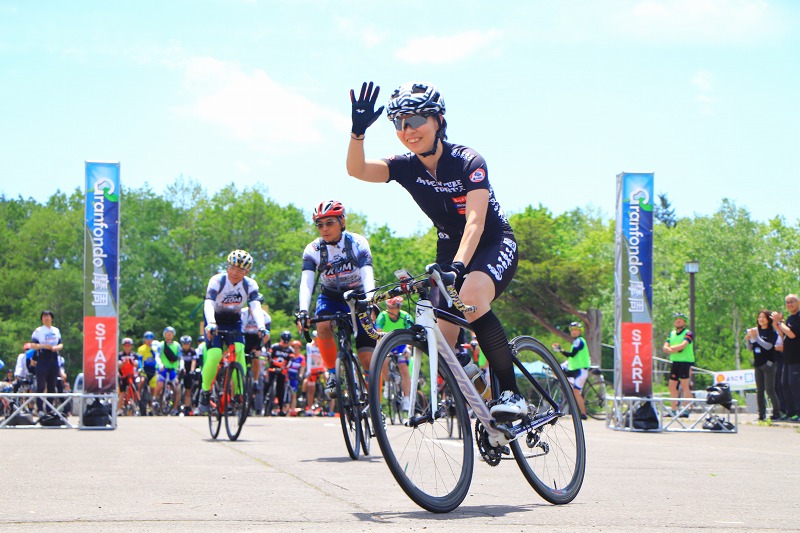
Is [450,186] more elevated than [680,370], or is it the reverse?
[450,186]

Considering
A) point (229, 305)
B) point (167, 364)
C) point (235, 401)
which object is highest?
point (229, 305)

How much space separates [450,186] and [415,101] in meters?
0.51

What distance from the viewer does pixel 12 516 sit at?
17.4 ft

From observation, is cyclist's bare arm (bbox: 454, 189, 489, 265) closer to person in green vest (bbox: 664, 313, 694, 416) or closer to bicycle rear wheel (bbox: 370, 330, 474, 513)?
bicycle rear wheel (bbox: 370, 330, 474, 513)

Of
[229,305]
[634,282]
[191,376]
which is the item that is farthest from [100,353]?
[191,376]

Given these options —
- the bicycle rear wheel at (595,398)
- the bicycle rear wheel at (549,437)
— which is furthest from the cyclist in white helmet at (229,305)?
the bicycle rear wheel at (595,398)

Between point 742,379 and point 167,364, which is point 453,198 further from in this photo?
point 742,379

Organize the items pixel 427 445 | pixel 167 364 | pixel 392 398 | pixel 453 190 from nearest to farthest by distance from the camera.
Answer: pixel 392 398 → pixel 427 445 → pixel 453 190 → pixel 167 364

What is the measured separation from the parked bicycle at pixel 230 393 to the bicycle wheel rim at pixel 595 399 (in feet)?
41.2

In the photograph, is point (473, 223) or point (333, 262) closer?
point (473, 223)

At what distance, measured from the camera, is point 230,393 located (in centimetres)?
1259

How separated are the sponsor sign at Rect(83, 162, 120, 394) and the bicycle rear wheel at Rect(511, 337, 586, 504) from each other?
10.3 m

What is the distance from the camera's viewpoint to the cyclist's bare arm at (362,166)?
614 cm

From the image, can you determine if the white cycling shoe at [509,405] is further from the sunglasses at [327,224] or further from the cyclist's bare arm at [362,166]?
the sunglasses at [327,224]
